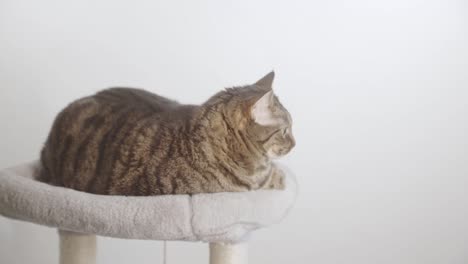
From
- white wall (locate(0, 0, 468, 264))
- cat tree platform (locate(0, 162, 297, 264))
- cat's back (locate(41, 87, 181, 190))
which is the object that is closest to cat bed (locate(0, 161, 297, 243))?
cat tree platform (locate(0, 162, 297, 264))

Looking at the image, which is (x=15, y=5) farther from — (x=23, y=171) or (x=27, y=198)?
(x=27, y=198)

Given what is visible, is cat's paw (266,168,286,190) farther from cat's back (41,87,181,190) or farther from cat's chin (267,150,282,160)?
cat's back (41,87,181,190)

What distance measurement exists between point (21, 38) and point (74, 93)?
22cm

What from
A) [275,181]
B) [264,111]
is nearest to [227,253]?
[275,181]

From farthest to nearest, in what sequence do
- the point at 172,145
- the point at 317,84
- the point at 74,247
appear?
the point at 317,84, the point at 74,247, the point at 172,145

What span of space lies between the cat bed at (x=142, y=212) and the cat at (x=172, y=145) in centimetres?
7

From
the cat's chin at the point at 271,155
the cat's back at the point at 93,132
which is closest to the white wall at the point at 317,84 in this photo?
the cat's back at the point at 93,132

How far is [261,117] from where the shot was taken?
105cm

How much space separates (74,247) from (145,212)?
318 millimetres

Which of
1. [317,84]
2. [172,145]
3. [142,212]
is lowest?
[142,212]

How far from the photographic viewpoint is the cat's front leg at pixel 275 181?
1.06 meters

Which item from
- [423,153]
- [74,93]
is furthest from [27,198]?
[423,153]

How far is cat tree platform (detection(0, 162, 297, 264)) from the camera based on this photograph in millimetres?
889

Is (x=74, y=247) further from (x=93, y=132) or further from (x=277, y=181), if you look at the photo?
(x=277, y=181)
